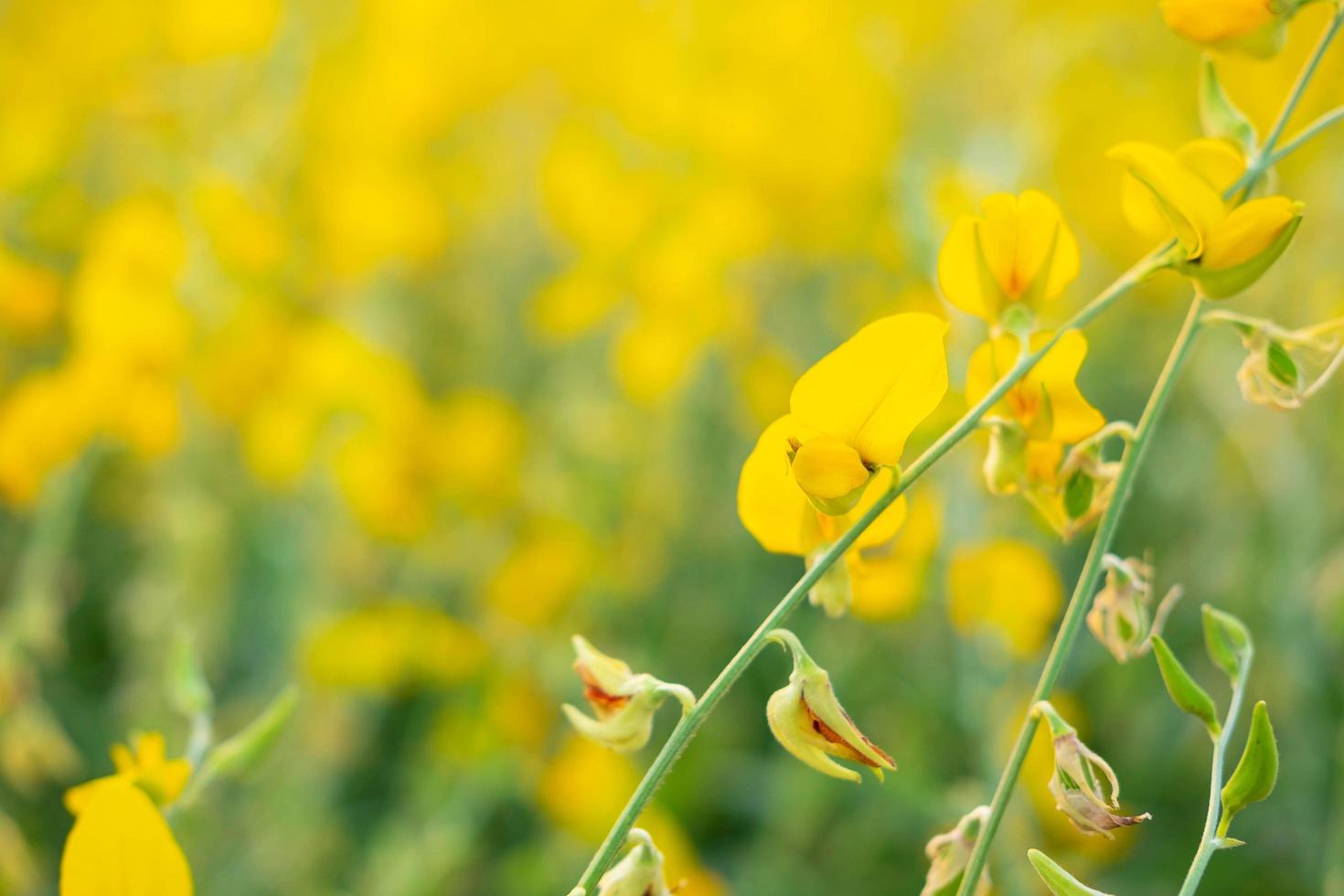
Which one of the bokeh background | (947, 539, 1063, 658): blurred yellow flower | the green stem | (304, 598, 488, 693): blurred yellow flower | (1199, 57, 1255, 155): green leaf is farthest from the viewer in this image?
(304, 598, 488, 693): blurred yellow flower

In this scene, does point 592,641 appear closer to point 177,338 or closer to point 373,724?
point 373,724

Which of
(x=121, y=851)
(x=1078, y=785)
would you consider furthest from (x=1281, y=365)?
(x=121, y=851)

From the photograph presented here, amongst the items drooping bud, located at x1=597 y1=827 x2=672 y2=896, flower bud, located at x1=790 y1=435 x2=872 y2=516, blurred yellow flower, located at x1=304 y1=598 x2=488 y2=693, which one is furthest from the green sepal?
blurred yellow flower, located at x1=304 y1=598 x2=488 y2=693

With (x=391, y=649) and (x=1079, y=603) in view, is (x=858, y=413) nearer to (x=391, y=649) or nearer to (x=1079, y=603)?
(x=1079, y=603)

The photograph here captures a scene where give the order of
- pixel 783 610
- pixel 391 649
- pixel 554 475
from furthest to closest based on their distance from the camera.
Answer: pixel 554 475
pixel 391 649
pixel 783 610

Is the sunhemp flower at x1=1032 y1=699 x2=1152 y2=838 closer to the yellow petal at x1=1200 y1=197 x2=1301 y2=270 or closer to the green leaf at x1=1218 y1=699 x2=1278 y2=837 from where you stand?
the green leaf at x1=1218 y1=699 x2=1278 y2=837

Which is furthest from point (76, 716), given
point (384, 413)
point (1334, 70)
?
point (1334, 70)

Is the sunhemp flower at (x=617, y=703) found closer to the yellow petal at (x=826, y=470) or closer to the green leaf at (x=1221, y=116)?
the yellow petal at (x=826, y=470)

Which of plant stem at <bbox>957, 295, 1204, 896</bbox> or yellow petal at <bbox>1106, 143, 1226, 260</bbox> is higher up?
yellow petal at <bbox>1106, 143, 1226, 260</bbox>
